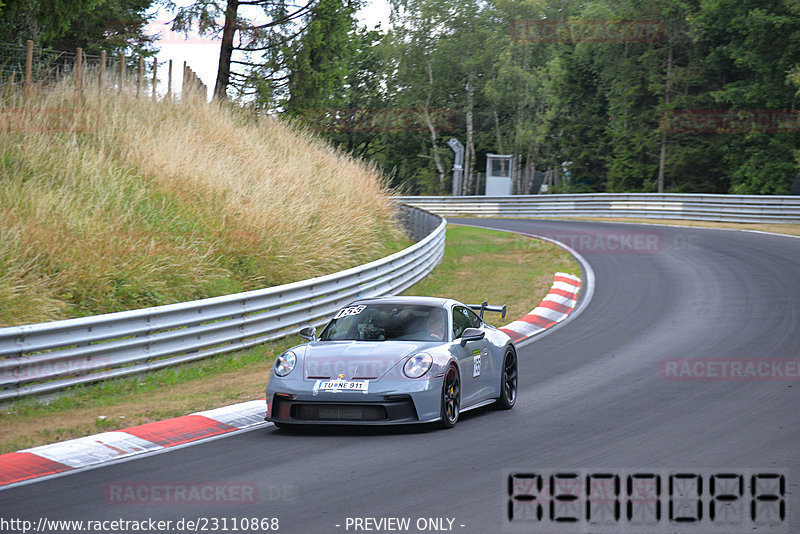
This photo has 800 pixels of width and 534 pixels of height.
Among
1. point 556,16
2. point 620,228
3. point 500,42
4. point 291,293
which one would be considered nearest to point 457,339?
point 291,293

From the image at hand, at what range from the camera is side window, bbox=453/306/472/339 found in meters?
10.3

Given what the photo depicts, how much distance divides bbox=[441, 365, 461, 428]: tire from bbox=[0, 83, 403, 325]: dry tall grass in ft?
19.1

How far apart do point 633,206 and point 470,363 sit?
3458 cm

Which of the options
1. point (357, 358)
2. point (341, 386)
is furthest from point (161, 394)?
point (341, 386)

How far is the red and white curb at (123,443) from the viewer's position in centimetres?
776

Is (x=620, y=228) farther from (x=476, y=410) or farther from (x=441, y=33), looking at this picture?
(x=441, y=33)

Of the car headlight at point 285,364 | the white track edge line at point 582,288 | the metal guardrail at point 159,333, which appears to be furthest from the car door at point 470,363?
the white track edge line at point 582,288

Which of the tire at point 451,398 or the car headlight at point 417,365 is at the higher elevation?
the car headlight at point 417,365

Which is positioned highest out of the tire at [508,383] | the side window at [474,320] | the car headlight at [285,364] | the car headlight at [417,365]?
the side window at [474,320]

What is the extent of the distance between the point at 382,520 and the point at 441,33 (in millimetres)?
61947

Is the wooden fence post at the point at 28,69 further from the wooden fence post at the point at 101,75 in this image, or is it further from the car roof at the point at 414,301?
the car roof at the point at 414,301

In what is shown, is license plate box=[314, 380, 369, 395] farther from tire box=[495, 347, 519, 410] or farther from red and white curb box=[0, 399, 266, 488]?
tire box=[495, 347, 519, 410]

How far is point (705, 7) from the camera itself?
49094 mm

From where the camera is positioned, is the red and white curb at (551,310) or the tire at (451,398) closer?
the tire at (451,398)
